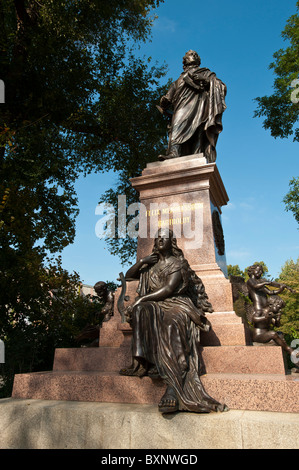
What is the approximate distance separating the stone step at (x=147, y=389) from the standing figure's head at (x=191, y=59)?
7.14m

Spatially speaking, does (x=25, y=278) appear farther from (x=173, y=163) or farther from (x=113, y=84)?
(x=113, y=84)

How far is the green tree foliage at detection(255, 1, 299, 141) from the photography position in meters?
15.8

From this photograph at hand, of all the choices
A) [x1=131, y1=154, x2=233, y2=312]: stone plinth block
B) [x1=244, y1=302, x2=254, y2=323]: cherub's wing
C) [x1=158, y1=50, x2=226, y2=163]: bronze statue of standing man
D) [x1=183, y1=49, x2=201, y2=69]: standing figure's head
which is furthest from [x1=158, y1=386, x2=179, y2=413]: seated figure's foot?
[x1=183, y1=49, x2=201, y2=69]: standing figure's head

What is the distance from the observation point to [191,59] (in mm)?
8469

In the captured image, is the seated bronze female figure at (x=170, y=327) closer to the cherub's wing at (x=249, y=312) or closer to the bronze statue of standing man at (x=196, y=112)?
the cherub's wing at (x=249, y=312)

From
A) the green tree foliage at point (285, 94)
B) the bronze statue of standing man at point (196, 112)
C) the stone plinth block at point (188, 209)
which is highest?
the green tree foliage at point (285, 94)

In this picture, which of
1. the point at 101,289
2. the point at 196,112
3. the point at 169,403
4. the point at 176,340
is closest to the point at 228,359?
the point at 176,340

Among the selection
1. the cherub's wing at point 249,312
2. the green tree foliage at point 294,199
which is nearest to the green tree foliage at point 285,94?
the green tree foliage at point 294,199

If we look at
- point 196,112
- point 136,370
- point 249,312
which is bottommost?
point 136,370

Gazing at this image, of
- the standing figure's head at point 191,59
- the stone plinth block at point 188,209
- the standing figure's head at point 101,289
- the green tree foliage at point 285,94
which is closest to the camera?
the stone plinth block at point 188,209

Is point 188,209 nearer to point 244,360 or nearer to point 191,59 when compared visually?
point 244,360

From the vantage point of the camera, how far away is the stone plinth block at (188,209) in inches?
243

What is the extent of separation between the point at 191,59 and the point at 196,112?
4.84 feet

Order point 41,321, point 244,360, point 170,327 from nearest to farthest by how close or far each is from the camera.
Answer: point 170,327 → point 244,360 → point 41,321
